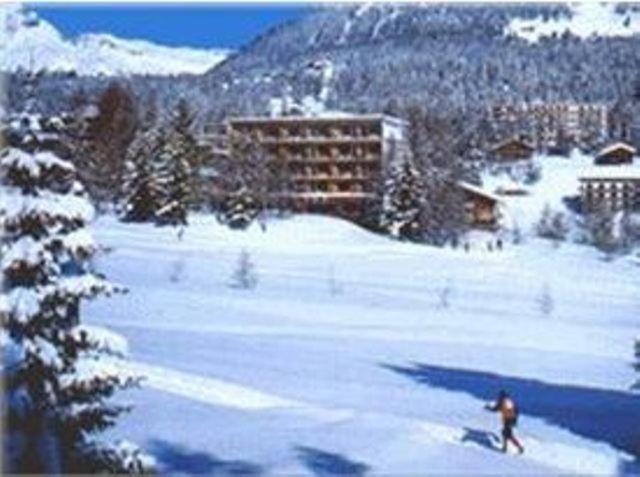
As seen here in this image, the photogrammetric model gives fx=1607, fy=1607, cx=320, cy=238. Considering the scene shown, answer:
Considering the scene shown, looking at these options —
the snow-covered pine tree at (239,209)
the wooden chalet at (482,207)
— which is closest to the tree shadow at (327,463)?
the snow-covered pine tree at (239,209)

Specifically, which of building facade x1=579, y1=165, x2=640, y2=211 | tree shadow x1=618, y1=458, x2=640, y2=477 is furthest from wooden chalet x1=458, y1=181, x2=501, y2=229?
tree shadow x1=618, y1=458, x2=640, y2=477

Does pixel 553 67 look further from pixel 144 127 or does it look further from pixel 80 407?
pixel 80 407

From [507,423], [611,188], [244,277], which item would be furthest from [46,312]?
[611,188]

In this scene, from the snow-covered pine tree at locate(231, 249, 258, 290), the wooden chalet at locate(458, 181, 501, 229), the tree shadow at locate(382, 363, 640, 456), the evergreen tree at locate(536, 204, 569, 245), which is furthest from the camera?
the wooden chalet at locate(458, 181, 501, 229)

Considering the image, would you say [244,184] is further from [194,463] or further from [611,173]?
[194,463]

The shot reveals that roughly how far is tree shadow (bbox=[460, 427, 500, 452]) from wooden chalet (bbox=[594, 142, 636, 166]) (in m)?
81.6

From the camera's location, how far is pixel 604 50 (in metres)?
168

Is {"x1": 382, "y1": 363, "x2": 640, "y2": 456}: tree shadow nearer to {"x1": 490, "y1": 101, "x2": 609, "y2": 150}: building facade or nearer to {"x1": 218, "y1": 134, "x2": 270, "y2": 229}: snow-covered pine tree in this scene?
{"x1": 218, "y1": 134, "x2": 270, "y2": 229}: snow-covered pine tree

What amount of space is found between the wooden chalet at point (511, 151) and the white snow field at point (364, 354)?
4722 centimetres

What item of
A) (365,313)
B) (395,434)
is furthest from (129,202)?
(395,434)

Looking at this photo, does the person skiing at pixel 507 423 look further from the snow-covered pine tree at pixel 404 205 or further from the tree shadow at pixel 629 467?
the snow-covered pine tree at pixel 404 205

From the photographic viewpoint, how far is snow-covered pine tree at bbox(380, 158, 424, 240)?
63188 millimetres

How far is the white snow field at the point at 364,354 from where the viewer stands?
2008 centimetres

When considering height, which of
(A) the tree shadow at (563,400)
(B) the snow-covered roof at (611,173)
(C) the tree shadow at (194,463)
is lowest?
(A) the tree shadow at (563,400)
